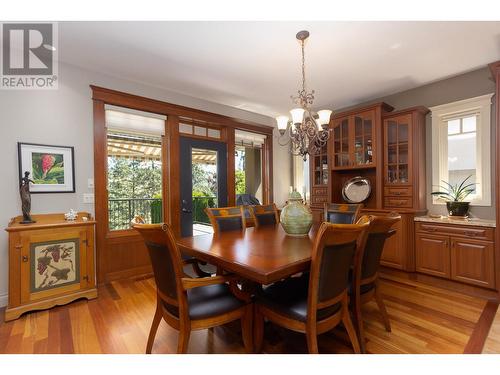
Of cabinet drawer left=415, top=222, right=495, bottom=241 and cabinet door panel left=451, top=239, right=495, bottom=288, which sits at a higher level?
cabinet drawer left=415, top=222, right=495, bottom=241

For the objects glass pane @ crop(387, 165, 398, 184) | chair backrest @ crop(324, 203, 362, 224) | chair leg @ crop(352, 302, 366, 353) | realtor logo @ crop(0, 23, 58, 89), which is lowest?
chair leg @ crop(352, 302, 366, 353)

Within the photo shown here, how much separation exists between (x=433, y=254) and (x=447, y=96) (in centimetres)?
209

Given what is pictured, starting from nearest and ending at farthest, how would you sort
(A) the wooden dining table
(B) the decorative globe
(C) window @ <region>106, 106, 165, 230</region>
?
1. (A) the wooden dining table
2. (B) the decorative globe
3. (C) window @ <region>106, 106, 165, 230</region>

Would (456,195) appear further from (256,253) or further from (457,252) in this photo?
(256,253)

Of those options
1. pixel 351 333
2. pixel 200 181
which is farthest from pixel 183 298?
pixel 200 181

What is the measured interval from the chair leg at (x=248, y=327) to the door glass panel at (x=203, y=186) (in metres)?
2.34

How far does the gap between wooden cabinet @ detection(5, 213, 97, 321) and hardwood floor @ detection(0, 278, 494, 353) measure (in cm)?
13

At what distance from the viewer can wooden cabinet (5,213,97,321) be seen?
221cm

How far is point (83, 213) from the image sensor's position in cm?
282

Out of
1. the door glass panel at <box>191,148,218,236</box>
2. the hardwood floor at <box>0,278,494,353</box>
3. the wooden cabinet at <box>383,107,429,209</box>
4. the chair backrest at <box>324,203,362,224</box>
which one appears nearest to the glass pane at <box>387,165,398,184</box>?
the wooden cabinet at <box>383,107,429,209</box>

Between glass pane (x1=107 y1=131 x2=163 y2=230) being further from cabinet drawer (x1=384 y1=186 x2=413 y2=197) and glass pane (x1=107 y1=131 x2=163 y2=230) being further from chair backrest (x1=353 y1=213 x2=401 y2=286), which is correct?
cabinet drawer (x1=384 y1=186 x2=413 y2=197)
